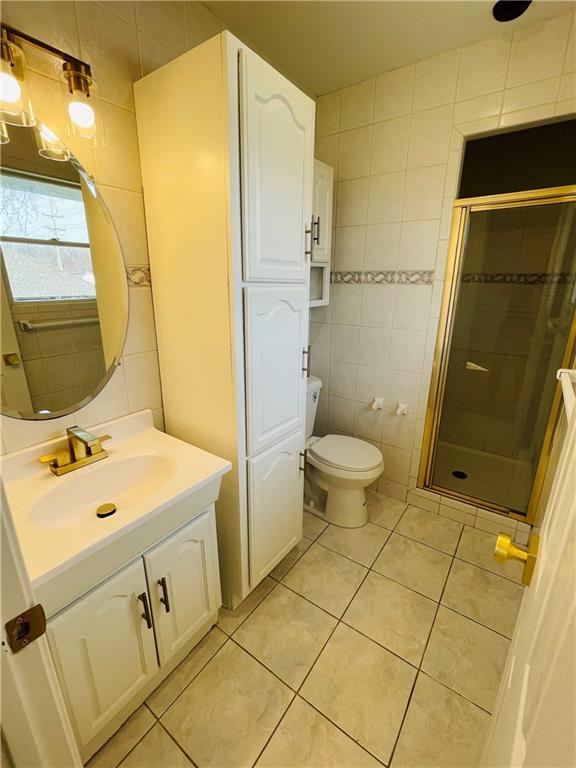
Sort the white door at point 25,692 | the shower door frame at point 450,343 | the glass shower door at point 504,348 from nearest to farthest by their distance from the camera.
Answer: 1. the white door at point 25,692
2. the shower door frame at point 450,343
3. the glass shower door at point 504,348

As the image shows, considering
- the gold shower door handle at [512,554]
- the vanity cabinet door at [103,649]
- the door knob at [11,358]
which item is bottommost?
the vanity cabinet door at [103,649]

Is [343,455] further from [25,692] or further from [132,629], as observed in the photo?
[25,692]

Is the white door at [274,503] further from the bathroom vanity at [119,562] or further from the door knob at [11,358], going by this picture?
the door knob at [11,358]

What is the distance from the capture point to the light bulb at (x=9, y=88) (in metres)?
0.90

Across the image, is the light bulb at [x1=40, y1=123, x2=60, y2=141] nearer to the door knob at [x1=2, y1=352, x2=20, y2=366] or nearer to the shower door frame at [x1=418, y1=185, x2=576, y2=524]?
the door knob at [x1=2, y1=352, x2=20, y2=366]

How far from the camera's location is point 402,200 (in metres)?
1.90

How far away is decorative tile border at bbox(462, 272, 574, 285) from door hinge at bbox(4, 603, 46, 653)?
230 cm

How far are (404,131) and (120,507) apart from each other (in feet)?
7.39

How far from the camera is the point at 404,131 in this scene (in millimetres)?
1832

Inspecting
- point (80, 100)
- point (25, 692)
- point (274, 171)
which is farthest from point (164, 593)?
point (80, 100)

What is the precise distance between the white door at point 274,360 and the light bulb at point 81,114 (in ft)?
2.38

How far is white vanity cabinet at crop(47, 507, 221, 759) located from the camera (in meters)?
0.90

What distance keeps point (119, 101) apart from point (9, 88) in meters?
0.37

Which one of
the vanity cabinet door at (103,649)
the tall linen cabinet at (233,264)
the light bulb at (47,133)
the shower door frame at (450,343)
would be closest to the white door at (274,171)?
the tall linen cabinet at (233,264)
